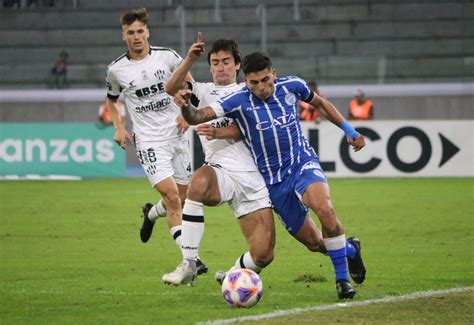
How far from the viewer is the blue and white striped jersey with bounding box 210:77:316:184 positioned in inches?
348

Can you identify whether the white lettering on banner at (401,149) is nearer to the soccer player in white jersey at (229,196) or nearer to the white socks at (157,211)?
the white socks at (157,211)

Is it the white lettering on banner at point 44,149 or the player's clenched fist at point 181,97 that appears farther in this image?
the white lettering on banner at point 44,149

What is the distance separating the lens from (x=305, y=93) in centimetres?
902

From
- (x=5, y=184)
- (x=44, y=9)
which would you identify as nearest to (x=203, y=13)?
(x=44, y=9)

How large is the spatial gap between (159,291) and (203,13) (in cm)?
2108

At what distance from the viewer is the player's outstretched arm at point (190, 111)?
8398mm

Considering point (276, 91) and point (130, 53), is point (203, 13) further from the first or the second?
point (276, 91)

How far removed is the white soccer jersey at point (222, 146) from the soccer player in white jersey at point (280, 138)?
191mm

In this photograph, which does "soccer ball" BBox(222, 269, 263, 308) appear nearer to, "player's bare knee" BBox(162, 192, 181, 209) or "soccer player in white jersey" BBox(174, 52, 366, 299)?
"soccer player in white jersey" BBox(174, 52, 366, 299)

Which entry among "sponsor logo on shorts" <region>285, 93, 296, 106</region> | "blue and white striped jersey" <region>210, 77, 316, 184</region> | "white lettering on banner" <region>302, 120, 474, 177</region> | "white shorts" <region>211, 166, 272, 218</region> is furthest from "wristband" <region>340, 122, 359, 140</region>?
"white lettering on banner" <region>302, 120, 474, 177</region>

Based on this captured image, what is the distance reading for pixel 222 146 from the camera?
934 centimetres

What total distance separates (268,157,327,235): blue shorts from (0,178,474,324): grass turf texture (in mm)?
605

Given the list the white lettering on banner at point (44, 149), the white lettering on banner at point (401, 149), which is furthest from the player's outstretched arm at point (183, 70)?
the white lettering on banner at point (44, 149)

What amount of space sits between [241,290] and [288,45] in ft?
71.4
